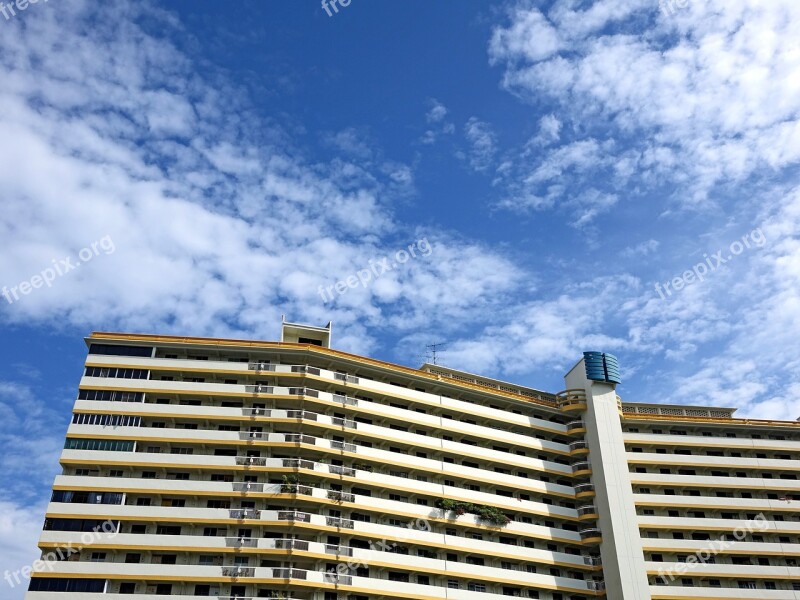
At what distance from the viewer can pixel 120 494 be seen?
57906mm

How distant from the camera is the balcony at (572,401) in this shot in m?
75.0

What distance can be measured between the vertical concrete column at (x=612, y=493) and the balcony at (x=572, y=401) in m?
0.56

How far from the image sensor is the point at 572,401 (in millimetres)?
75812

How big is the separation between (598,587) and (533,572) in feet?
18.3

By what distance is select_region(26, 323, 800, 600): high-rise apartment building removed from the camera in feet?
188

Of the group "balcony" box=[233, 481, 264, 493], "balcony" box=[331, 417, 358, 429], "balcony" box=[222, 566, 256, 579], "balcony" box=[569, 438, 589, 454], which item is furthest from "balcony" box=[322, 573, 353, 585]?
"balcony" box=[569, 438, 589, 454]

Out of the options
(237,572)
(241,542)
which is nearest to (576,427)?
(241,542)

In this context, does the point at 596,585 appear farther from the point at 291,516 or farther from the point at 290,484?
the point at 290,484

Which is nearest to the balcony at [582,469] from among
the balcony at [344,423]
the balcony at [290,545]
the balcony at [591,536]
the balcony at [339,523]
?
the balcony at [591,536]

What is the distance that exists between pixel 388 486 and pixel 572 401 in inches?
865

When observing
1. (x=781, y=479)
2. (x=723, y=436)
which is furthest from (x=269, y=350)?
(x=781, y=479)

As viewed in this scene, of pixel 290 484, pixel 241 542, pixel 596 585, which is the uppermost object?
pixel 290 484

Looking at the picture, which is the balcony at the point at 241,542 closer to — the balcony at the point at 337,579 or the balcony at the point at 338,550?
the balcony at the point at 338,550

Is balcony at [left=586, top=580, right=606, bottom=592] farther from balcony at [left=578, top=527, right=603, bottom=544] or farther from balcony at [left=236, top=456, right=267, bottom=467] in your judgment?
balcony at [left=236, top=456, right=267, bottom=467]
